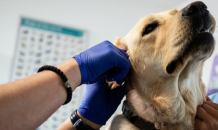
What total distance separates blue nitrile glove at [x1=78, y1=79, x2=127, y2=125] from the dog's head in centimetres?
25

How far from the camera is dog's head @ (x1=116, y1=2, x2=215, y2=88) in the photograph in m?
0.80

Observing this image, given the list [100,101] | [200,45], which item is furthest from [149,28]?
[100,101]

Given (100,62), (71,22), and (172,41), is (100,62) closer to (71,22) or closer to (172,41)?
(172,41)

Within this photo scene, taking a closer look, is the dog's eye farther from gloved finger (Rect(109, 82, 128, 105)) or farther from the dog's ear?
gloved finger (Rect(109, 82, 128, 105))

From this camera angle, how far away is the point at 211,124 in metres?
0.83

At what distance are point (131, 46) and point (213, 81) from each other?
5.49ft

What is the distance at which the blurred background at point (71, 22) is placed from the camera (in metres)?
2.44

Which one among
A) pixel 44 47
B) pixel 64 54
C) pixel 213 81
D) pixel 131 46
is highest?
pixel 131 46

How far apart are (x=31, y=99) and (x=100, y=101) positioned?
0.52 m

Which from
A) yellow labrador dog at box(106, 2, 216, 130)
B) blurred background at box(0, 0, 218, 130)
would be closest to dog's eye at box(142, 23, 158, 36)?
yellow labrador dog at box(106, 2, 216, 130)

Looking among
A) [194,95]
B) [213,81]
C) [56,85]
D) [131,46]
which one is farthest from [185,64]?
[213,81]

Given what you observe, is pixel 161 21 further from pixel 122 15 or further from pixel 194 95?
pixel 122 15

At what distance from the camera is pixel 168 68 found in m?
0.87

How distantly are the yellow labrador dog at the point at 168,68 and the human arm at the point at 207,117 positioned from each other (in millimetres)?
28
